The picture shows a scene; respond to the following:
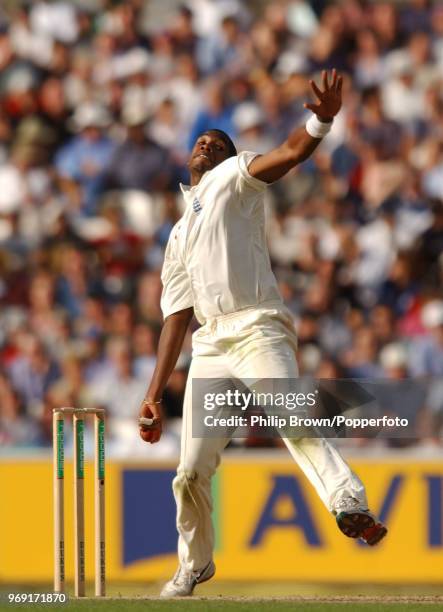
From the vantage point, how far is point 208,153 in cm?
583

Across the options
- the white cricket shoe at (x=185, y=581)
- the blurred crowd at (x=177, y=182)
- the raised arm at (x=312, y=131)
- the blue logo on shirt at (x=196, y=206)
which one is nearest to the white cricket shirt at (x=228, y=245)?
the blue logo on shirt at (x=196, y=206)

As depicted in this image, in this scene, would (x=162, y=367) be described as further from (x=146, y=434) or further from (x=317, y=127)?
(x=317, y=127)

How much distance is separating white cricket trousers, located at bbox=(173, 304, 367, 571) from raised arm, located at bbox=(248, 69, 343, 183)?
2.16 feet

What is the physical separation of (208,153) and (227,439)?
3.61ft

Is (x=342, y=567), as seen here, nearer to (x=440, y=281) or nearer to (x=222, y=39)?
(x=440, y=281)

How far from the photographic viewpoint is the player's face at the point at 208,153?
5828 mm

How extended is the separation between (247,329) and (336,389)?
2.66ft

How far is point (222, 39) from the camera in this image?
11.9 metres

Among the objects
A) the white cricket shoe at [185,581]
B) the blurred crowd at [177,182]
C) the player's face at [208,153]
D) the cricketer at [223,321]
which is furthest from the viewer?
the blurred crowd at [177,182]

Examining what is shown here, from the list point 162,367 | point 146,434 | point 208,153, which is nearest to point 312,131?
point 208,153

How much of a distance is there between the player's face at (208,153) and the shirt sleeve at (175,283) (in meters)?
0.30

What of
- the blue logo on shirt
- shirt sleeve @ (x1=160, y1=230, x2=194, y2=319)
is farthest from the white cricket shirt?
shirt sleeve @ (x1=160, y1=230, x2=194, y2=319)

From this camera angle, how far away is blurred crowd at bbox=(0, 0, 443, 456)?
9664 millimetres

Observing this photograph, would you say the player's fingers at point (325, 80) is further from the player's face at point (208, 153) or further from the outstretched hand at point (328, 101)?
the player's face at point (208, 153)
